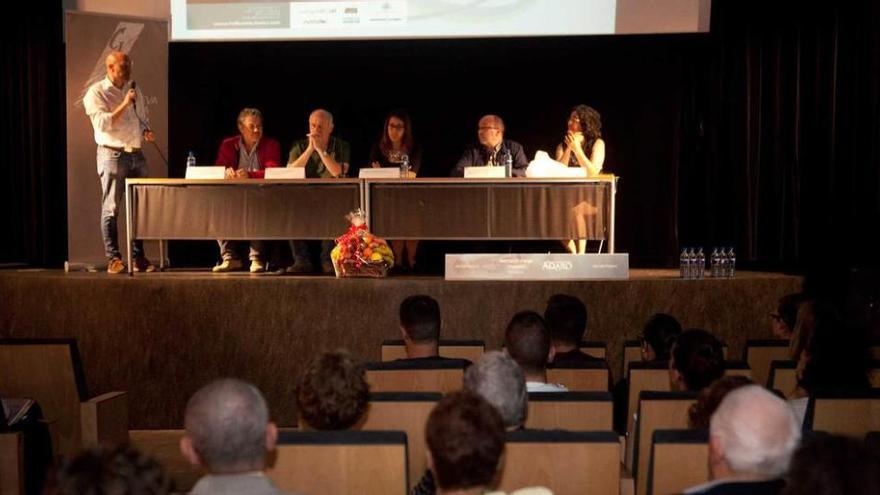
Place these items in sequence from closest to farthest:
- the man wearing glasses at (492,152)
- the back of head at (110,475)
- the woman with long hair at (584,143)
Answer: the back of head at (110,475) < the woman with long hair at (584,143) < the man wearing glasses at (492,152)

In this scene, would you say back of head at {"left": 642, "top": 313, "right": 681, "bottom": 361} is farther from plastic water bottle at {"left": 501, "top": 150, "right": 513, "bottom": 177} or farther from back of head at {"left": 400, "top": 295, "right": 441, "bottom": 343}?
plastic water bottle at {"left": 501, "top": 150, "right": 513, "bottom": 177}

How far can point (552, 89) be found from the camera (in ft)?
27.4

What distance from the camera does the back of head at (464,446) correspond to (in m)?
1.92

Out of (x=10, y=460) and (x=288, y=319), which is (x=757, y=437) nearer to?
(x=10, y=460)

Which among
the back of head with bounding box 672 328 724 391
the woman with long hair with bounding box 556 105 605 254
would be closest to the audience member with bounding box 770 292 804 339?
the back of head with bounding box 672 328 724 391

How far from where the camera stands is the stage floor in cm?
554

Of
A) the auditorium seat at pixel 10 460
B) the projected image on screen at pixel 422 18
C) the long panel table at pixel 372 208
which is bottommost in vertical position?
the auditorium seat at pixel 10 460

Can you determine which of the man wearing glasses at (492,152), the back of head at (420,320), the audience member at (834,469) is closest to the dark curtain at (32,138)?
the man wearing glasses at (492,152)

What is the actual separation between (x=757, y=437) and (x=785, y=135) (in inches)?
228

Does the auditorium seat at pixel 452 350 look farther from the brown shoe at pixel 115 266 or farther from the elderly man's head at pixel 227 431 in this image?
the brown shoe at pixel 115 266

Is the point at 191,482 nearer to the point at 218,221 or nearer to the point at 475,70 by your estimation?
the point at 218,221

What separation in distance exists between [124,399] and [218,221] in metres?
2.24

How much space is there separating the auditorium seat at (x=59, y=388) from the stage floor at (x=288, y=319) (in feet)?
4.23

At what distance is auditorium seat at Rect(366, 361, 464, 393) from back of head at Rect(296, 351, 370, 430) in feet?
2.80
